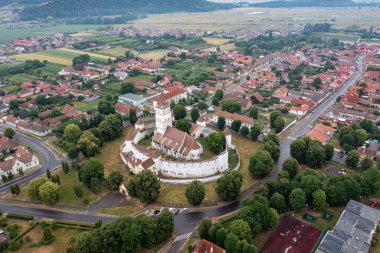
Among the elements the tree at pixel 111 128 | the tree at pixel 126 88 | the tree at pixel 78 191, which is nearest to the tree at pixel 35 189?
the tree at pixel 78 191

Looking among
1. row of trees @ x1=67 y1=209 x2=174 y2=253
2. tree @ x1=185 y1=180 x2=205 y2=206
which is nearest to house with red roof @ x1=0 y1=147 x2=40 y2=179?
row of trees @ x1=67 y1=209 x2=174 y2=253

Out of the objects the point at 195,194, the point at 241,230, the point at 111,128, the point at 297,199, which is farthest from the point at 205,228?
the point at 111,128

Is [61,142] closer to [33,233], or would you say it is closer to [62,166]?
[62,166]

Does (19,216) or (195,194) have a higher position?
(195,194)

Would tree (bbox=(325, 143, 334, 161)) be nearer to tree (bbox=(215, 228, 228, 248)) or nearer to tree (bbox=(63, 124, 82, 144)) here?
tree (bbox=(215, 228, 228, 248))

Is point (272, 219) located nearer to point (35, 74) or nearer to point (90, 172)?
point (90, 172)

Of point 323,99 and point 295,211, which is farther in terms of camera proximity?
point 323,99

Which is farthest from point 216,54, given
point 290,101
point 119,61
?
point 290,101
